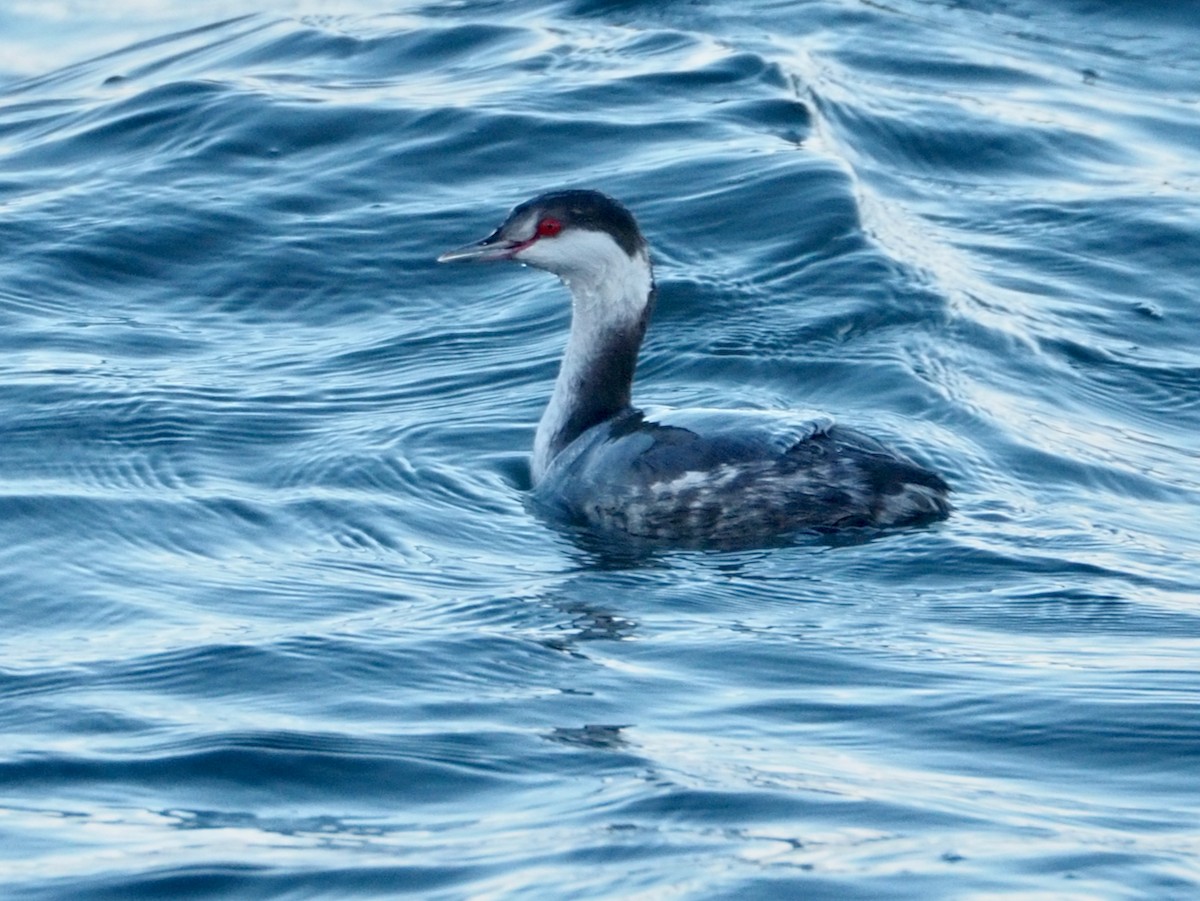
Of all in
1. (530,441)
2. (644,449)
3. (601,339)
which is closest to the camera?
(644,449)

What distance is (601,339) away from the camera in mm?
9453

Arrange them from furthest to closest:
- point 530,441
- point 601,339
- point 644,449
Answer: point 530,441
point 601,339
point 644,449

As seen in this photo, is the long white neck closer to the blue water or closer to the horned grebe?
the horned grebe

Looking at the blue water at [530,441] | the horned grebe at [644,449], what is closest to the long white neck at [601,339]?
the horned grebe at [644,449]

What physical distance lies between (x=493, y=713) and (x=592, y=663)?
0.52m

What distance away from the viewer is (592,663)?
270 inches

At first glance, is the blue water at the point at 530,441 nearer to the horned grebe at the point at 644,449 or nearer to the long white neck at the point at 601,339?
the horned grebe at the point at 644,449

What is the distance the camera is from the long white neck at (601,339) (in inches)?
370

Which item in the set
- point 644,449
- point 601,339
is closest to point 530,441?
point 601,339

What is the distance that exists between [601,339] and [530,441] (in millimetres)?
827

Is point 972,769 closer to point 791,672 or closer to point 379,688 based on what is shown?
point 791,672

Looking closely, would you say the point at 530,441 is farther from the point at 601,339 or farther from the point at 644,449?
the point at 644,449

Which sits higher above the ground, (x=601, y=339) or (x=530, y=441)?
(x=601, y=339)

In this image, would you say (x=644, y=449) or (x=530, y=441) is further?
(x=530, y=441)
